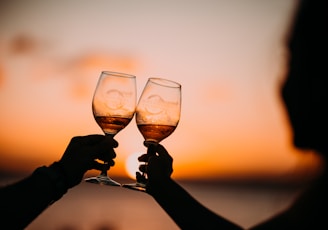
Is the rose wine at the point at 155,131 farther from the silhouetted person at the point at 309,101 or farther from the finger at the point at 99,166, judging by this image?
the silhouetted person at the point at 309,101

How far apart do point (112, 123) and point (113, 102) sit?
0.39 ft

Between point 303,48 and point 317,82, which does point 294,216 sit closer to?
point 317,82

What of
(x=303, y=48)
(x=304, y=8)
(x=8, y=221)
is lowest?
(x=8, y=221)

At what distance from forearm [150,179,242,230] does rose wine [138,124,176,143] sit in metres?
0.33

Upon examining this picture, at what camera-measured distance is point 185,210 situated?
2.26 meters

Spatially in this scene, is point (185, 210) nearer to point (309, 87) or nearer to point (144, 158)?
point (144, 158)

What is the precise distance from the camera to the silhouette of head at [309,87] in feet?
5.53

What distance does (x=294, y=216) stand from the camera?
1.83 meters

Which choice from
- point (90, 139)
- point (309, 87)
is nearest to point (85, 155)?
point (90, 139)

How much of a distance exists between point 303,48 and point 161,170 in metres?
1.01

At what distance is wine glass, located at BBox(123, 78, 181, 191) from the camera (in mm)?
2592

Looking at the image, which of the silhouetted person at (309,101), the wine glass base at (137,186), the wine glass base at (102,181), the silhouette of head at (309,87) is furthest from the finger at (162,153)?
the silhouette of head at (309,87)

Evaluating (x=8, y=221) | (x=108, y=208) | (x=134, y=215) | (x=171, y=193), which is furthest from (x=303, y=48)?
(x=108, y=208)

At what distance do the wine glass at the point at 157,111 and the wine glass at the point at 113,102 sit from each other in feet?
0.20
